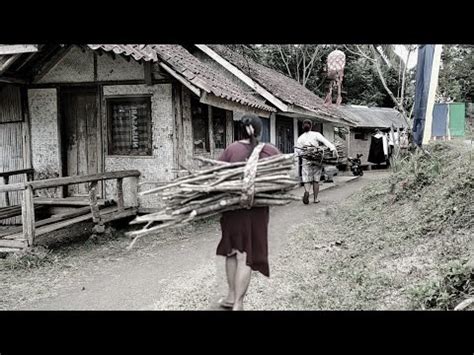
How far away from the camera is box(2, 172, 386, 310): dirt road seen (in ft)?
10.4

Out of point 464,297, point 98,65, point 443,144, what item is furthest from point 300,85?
point 464,297

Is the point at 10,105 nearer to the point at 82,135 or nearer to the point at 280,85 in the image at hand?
the point at 82,135

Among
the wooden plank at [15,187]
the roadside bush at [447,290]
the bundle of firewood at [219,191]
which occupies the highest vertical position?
the bundle of firewood at [219,191]

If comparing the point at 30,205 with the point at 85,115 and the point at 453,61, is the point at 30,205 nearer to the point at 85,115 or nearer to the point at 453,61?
the point at 85,115

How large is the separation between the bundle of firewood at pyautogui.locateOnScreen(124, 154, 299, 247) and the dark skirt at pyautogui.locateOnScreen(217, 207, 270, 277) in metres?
0.07

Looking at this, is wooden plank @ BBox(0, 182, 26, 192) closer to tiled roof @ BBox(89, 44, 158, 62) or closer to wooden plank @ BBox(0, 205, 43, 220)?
wooden plank @ BBox(0, 205, 43, 220)

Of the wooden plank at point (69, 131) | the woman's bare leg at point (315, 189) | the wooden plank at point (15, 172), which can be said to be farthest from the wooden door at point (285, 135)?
the wooden plank at point (15, 172)

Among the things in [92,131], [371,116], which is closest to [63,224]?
[92,131]

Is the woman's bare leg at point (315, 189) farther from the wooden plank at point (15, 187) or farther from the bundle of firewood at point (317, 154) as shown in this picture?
the wooden plank at point (15, 187)

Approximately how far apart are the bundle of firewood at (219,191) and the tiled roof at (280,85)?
82.0 inches

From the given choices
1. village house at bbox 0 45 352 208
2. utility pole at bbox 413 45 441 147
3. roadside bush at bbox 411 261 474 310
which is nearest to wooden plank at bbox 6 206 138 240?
village house at bbox 0 45 352 208

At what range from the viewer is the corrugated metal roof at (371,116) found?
569 cm

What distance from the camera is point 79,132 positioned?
608 centimetres

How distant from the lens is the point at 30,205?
15.9ft
